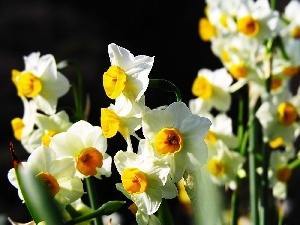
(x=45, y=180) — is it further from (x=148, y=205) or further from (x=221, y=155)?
(x=221, y=155)

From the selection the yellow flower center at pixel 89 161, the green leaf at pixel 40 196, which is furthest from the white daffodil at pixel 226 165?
the green leaf at pixel 40 196

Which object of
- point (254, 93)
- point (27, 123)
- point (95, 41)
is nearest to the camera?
point (27, 123)

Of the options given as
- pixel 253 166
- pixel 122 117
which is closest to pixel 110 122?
pixel 122 117

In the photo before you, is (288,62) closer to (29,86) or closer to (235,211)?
(235,211)

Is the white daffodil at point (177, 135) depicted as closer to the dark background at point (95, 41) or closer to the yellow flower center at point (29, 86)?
the yellow flower center at point (29, 86)

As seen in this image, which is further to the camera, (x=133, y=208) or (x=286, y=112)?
(x=286, y=112)
